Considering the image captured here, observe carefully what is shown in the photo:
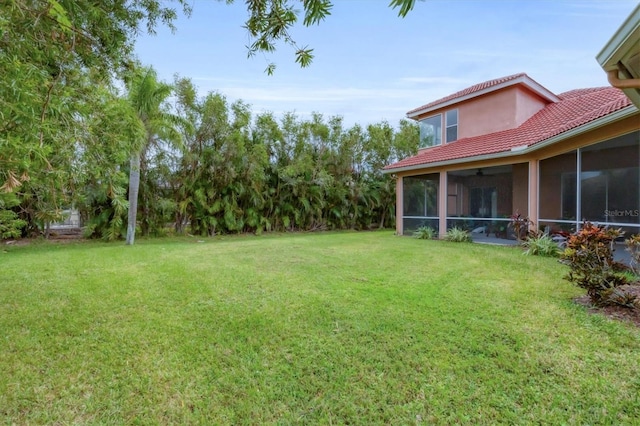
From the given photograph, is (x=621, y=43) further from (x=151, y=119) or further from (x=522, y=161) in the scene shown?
(x=151, y=119)

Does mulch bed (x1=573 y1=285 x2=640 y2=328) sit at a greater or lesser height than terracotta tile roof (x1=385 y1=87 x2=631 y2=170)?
lesser

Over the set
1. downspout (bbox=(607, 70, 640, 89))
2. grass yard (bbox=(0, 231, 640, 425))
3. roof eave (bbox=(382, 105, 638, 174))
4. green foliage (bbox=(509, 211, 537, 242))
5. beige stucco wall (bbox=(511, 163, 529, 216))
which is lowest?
grass yard (bbox=(0, 231, 640, 425))

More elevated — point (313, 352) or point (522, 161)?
point (522, 161)

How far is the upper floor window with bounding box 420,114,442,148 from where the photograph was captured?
13.8m

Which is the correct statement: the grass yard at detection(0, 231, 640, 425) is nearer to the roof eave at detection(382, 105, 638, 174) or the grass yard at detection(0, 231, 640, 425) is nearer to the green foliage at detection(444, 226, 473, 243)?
the roof eave at detection(382, 105, 638, 174)

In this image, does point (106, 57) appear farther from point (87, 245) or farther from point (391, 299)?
point (87, 245)

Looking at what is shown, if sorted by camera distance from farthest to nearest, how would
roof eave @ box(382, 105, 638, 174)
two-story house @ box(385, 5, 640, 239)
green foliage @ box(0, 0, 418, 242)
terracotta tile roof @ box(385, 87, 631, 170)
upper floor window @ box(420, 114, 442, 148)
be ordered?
upper floor window @ box(420, 114, 442, 148) → terracotta tile roof @ box(385, 87, 631, 170) → two-story house @ box(385, 5, 640, 239) → roof eave @ box(382, 105, 638, 174) → green foliage @ box(0, 0, 418, 242)

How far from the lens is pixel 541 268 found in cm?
634

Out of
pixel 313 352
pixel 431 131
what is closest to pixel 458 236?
pixel 431 131

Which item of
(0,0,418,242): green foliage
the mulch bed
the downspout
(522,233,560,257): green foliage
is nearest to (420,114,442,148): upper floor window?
(0,0,418,242): green foliage

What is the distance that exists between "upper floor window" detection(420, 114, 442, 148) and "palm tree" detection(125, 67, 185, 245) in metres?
9.90

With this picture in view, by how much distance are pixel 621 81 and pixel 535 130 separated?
7477 mm

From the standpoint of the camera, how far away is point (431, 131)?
561 inches

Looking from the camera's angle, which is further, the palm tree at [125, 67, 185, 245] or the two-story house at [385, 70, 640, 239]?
the palm tree at [125, 67, 185, 245]
